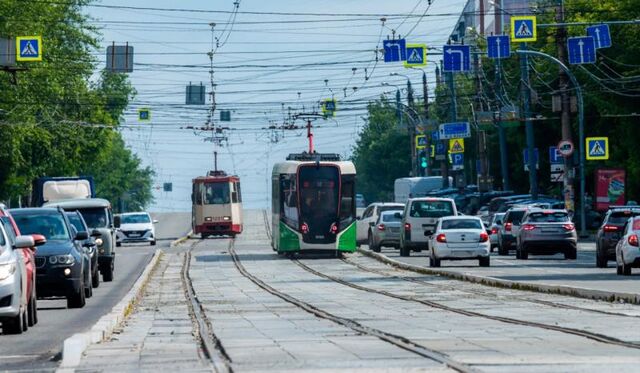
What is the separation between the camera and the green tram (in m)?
56.1

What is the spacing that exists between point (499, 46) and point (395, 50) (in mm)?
3511

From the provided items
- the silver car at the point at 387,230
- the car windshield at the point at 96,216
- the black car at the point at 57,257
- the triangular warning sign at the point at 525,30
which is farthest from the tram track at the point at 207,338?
the silver car at the point at 387,230

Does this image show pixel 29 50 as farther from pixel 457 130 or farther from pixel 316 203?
pixel 457 130

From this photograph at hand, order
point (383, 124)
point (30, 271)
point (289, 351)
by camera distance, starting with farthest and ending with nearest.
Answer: point (383, 124), point (30, 271), point (289, 351)

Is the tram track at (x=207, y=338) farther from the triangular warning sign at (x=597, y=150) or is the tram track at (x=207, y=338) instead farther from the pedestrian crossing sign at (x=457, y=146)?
the pedestrian crossing sign at (x=457, y=146)

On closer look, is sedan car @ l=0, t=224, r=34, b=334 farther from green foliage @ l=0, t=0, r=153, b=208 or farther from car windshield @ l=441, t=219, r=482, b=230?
green foliage @ l=0, t=0, r=153, b=208

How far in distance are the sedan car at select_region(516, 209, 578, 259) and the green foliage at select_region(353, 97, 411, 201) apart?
93.4 m

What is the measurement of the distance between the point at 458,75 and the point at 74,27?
1660 inches

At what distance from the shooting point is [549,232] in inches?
1984

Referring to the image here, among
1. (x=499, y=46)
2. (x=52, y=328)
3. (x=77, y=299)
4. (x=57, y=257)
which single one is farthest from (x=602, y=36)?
(x=52, y=328)

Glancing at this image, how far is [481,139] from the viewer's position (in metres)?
93.9

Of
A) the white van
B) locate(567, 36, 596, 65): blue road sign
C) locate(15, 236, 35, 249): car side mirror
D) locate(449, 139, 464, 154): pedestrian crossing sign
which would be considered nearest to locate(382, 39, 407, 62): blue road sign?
the white van

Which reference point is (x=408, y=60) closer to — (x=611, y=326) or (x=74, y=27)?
(x=611, y=326)

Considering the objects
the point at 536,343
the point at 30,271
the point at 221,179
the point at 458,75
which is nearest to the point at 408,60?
the point at 221,179
